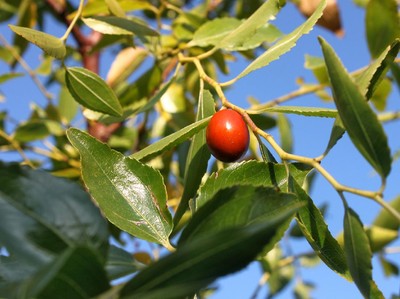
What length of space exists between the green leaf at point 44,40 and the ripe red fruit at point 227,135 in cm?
33

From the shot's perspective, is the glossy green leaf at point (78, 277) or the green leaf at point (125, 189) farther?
the green leaf at point (125, 189)

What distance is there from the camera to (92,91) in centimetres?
115

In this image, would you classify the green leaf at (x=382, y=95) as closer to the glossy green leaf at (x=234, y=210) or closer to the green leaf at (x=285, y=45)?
the green leaf at (x=285, y=45)

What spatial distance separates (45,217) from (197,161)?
419 millimetres

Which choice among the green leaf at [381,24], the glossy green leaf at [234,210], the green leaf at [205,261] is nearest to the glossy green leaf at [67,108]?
the green leaf at [381,24]

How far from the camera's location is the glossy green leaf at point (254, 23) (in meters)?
1.14

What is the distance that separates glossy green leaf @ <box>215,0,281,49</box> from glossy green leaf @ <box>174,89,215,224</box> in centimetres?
21

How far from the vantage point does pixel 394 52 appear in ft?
2.65

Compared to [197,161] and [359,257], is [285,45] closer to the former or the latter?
[197,161]

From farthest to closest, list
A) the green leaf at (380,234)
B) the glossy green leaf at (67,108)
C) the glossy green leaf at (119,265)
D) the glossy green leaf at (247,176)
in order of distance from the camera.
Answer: the glossy green leaf at (67,108) < the green leaf at (380,234) < the glossy green leaf at (247,176) < the glossy green leaf at (119,265)

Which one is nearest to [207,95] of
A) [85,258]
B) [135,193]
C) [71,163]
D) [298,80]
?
[135,193]

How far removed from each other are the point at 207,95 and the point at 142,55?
80cm

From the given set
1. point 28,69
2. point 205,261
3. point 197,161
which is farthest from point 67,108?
point 205,261

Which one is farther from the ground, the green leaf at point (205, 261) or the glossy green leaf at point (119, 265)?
the green leaf at point (205, 261)
